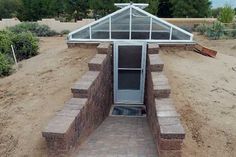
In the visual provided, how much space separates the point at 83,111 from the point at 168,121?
2030mm

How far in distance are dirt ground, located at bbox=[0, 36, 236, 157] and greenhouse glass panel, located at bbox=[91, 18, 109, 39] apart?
0.68 metres

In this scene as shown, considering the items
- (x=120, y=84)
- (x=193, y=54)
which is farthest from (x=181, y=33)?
(x=120, y=84)

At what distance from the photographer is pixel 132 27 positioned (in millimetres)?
12250

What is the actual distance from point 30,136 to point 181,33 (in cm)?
796

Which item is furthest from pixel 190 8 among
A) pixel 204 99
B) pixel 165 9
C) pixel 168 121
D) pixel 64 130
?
pixel 64 130

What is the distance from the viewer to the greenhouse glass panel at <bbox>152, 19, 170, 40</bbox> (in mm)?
12320

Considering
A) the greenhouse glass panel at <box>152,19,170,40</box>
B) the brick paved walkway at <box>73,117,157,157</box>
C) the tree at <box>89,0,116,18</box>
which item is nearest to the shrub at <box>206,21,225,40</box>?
the tree at <box>89,0,116,18</box>

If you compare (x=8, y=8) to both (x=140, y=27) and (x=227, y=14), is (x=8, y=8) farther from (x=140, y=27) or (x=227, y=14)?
(x=140, y=27)

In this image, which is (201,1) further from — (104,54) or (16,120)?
(16,120)

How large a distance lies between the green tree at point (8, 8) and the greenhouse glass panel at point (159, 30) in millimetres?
39509

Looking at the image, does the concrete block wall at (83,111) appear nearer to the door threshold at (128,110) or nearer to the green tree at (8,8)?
the door threshold at (128,110)

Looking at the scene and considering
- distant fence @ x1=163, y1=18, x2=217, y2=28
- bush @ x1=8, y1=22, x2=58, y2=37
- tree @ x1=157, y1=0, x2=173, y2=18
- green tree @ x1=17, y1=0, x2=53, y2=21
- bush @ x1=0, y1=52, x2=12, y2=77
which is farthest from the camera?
green tree @ x1=17, y1=0, x2=53, y2=21

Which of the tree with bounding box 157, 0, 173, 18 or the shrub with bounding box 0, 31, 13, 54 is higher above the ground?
the tree with bounding box 157, 0, 173, 18

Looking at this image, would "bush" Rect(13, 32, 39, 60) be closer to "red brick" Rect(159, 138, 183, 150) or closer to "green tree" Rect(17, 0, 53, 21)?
"red brick" Rect(159, 138, 183, 150)
